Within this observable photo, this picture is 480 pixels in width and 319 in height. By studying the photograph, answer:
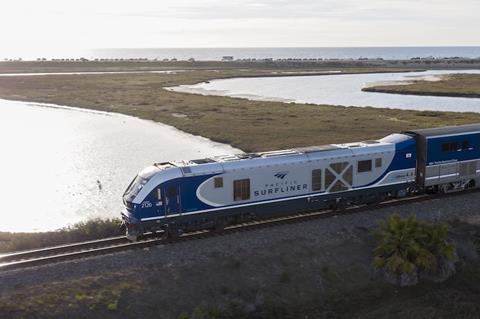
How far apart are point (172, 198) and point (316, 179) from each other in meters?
9.12

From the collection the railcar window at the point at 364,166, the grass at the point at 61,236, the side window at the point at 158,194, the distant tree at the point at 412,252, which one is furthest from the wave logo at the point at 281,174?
the grass at the point at 61,236

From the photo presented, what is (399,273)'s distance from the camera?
2527 cm

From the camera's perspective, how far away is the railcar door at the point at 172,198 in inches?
1061

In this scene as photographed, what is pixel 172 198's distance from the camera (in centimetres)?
2711

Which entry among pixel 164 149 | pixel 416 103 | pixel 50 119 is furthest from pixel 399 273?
pixel 416 103

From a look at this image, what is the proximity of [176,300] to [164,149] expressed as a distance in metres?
36.0

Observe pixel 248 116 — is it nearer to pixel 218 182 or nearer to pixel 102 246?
pixel 218 182

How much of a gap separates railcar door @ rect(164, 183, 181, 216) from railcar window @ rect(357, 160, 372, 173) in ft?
39.2

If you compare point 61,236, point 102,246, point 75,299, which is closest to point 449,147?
point 102,246

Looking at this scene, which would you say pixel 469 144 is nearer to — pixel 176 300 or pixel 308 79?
pixel 176 300

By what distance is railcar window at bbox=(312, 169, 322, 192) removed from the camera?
1220 inches

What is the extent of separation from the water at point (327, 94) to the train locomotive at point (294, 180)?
2246 inches

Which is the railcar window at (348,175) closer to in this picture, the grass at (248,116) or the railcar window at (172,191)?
the railcar window at (172,191)

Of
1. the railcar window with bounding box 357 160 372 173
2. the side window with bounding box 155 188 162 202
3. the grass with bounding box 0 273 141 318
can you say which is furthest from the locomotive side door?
the railcar window with bounding box 357 160 372 173
